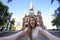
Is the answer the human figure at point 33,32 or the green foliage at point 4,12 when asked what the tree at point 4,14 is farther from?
the human figure at point 33,32

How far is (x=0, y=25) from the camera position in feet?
5.29

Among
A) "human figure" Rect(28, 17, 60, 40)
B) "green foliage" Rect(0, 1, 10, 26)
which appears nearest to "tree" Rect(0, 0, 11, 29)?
"green foliage" Rect(0, 1, 10, 26)

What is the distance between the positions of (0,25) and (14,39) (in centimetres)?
118

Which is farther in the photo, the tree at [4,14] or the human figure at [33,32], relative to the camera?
the tree at [4,14]

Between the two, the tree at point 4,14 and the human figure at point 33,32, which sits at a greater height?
the tree at point 4,14

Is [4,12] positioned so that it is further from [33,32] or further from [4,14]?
[33,32]

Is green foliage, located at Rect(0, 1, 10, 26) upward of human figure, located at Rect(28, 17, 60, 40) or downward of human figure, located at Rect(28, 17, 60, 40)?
upward

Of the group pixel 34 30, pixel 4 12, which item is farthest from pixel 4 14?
pixel 34 30

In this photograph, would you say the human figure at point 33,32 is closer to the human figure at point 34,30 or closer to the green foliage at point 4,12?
the human figure at point 34,30

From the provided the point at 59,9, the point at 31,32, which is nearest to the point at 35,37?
the point at 31,32

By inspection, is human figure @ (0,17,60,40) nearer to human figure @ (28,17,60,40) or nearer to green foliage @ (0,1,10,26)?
human figure @ (28,17,60,40)

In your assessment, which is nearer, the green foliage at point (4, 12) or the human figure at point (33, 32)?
the human figure at point (33, 32)

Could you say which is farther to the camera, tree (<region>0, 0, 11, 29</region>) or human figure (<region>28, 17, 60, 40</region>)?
tree (<region>0, 0, 11, 29</region>)

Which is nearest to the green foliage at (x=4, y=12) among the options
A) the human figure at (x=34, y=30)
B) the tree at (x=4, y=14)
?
the tree at (x=4, y=14)
